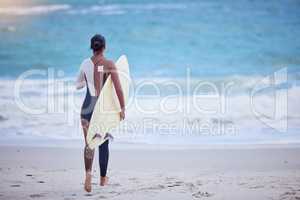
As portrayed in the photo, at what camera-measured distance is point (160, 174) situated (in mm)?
3572

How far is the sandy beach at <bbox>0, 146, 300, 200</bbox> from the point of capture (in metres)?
3.22

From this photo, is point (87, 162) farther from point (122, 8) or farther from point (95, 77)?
point (122, 8)

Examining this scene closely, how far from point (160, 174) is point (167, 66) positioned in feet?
11.0

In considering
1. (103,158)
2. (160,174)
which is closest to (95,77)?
(103,158)

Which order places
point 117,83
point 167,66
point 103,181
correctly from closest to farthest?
point 117,83
point 103,181
point 167,66

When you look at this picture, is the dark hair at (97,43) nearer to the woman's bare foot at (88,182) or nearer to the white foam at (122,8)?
the woman's bare foot at (88,182)

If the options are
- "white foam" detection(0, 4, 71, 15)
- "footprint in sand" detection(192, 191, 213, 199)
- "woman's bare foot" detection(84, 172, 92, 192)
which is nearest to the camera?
"footprint in sand" detection(192, 191, 213, 199)

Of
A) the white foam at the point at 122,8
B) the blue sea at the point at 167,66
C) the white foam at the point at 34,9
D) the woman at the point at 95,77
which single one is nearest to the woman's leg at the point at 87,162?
the woman at the point at 95,77

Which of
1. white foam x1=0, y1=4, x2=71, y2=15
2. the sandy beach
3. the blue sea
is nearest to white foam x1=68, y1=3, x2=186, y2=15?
the blue sea

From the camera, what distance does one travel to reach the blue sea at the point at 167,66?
440 centimetres

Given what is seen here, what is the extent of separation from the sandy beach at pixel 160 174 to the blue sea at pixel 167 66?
0.28m

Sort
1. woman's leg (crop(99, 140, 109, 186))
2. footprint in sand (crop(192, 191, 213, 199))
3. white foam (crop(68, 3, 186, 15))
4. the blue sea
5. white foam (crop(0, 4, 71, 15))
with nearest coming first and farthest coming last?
footprint in sand (crop(192, 191, 213, 199)) → woman's leg (crop(99, 140, 109, 186)) → the blue sea → white foam (crop(0, 4, 71, 15)) → white foam (crop(68, 3, 186, 15))

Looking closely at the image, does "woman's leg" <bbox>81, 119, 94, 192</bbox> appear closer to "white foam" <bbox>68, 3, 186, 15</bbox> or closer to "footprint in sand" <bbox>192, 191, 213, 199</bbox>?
"footprint in sand" <bbox>192, 191, 213, 199</bbox>

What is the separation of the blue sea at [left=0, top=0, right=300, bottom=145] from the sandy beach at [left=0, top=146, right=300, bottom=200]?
0.28 m
